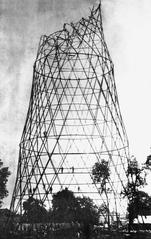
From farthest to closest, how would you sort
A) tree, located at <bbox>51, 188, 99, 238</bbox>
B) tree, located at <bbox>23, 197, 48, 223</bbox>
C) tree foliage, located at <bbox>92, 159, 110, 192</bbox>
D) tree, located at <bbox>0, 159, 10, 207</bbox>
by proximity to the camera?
1. tree, located at <bbox>0, 159, 10, 207</bbox>
2. tree foliage, located at <bbox>92, 159, 110, 192</bbox>
3. tree, located at <bbox>23, 197, 48, 223</bbox>
4. tree, located at <bbox>51, 188, 99, 238</bbox>

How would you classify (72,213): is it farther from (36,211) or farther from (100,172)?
(100,172)

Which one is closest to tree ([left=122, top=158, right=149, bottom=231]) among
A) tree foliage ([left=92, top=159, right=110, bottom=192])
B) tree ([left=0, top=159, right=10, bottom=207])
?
tree foliage ([left=92, top=159, right=110, bottom=192])

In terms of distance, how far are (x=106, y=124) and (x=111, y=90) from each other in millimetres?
2522

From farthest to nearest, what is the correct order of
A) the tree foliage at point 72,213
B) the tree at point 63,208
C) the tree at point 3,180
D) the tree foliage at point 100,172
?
the tree at point 3,180
the tree foliage at point 100,172
the tree at point 63,208
the tree foliage at point 72,213

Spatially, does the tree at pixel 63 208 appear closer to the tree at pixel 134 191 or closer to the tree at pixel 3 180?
the tree at pixel 134 191

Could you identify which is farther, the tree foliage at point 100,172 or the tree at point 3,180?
the tree at point 3,180

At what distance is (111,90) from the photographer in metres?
23.8

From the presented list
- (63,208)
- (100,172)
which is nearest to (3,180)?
(100,172)

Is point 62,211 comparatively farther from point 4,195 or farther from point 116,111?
point 4,195

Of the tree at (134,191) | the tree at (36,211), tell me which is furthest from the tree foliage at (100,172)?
the tree at (36,211)

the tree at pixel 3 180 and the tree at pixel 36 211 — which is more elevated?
the tree at pixel 3 180

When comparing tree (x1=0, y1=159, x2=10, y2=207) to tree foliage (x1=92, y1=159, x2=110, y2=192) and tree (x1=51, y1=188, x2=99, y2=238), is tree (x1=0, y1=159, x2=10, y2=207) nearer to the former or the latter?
tree foliage (x1=92, y1=159, x2=110, y2=192)

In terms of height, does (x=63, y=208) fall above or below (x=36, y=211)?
above

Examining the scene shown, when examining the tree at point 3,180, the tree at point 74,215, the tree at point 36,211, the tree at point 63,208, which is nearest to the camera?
the tree at point 74,215
